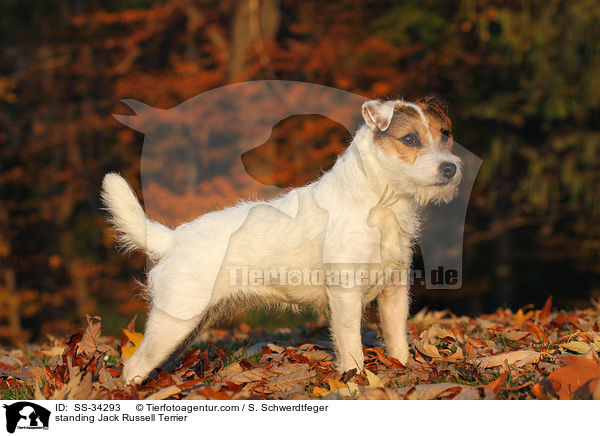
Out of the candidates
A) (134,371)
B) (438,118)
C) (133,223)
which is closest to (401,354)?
(438,118)

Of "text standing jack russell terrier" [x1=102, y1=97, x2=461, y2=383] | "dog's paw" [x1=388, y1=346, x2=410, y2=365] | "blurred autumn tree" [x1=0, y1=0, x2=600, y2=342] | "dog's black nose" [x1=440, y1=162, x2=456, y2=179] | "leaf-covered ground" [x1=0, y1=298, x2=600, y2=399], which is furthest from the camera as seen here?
"blurred autumn tree" [x1=0, y1=0, x2=600, y2=342]

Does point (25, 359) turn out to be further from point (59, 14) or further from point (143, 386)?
point (59, 14)

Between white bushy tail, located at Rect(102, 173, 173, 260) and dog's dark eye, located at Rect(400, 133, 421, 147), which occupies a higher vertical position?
dog's dark eye, located at Rect(400, 133, 421, 147)

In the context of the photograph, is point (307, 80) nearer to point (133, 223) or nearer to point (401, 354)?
point (133, 223)

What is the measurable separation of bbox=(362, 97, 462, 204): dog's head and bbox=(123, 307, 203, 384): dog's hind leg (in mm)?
1729

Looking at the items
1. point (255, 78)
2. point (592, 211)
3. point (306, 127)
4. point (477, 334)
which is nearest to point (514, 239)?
point (592, 211)

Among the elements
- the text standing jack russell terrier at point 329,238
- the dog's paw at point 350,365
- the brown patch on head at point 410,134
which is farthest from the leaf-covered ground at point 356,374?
the brown patch on head at point 410,134

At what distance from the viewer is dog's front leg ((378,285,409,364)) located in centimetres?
427

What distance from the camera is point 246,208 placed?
4.43 m

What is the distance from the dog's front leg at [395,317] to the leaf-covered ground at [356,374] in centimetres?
11

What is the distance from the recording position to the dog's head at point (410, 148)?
389 centimetres
